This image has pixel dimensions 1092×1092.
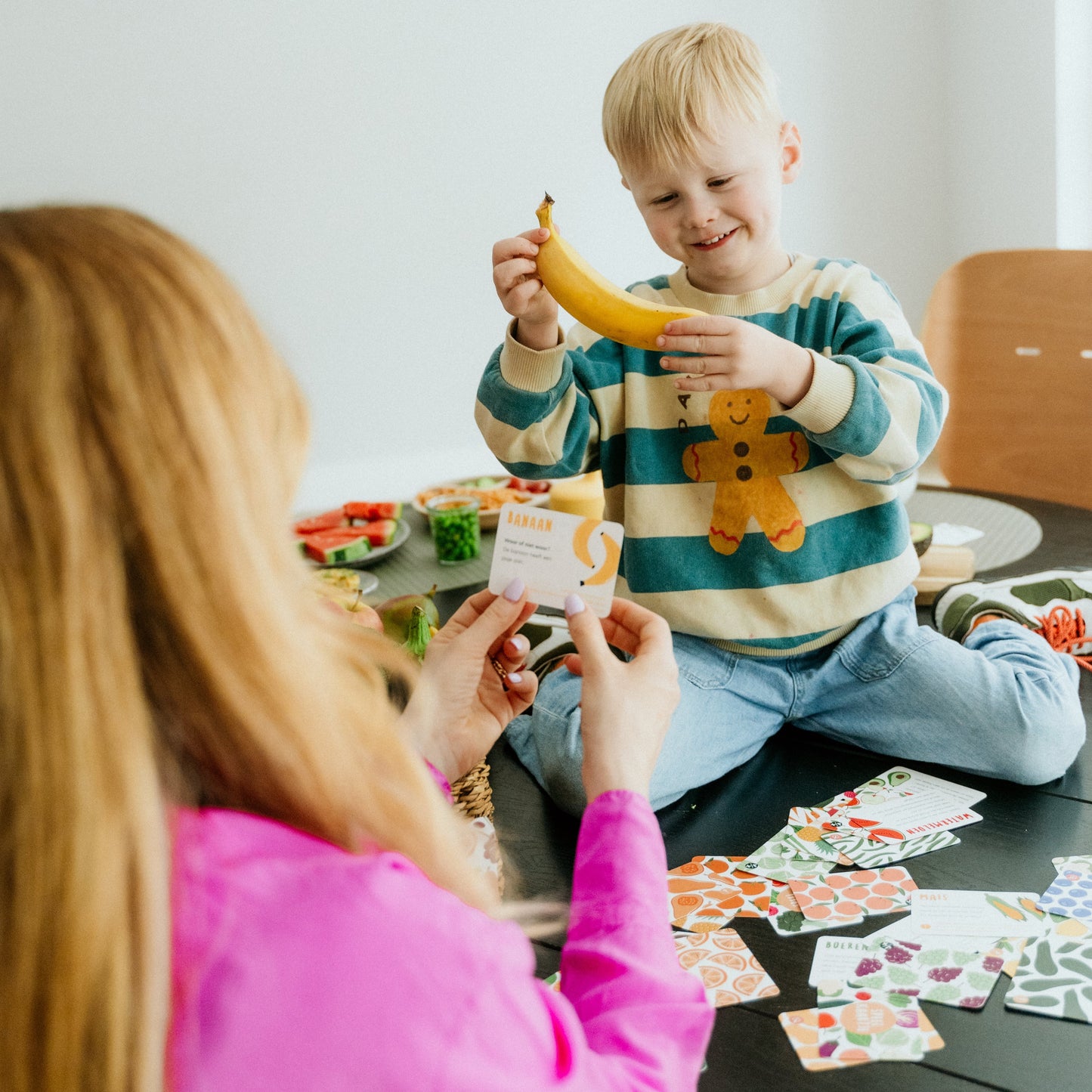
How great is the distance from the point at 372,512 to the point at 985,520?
120 centimetres

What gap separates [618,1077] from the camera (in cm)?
65

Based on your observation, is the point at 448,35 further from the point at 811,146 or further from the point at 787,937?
the point at 787,937

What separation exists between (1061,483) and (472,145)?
1958 mm

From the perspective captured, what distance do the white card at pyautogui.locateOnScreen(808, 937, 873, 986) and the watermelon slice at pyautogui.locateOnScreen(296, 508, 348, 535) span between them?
139 cm

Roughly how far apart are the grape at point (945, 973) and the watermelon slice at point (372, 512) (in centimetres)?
145

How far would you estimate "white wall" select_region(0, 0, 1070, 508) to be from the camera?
2801 millimetres

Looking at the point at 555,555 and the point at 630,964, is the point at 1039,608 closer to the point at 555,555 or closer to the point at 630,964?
the point at 555,555

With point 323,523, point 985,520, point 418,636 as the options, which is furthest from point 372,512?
point 985,520

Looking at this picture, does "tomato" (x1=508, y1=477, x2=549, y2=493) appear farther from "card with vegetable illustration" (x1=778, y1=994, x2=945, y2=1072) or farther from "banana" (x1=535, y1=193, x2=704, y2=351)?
"card with vegetable illustration" (x1=778, y1=994, x2=945, y2=1072)

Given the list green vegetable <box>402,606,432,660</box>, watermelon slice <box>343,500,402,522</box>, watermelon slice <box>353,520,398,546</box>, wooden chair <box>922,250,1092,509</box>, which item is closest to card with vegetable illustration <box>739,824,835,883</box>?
green vegetable <box>402,606,432,660</box>

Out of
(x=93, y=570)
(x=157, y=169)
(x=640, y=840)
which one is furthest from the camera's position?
(x=157, y=169)

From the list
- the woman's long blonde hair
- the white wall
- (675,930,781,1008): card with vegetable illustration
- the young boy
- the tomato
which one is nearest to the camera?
the woman's long blonde hair

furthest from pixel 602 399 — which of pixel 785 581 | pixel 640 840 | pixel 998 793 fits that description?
pixel 640 840

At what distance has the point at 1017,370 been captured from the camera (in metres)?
2.34
